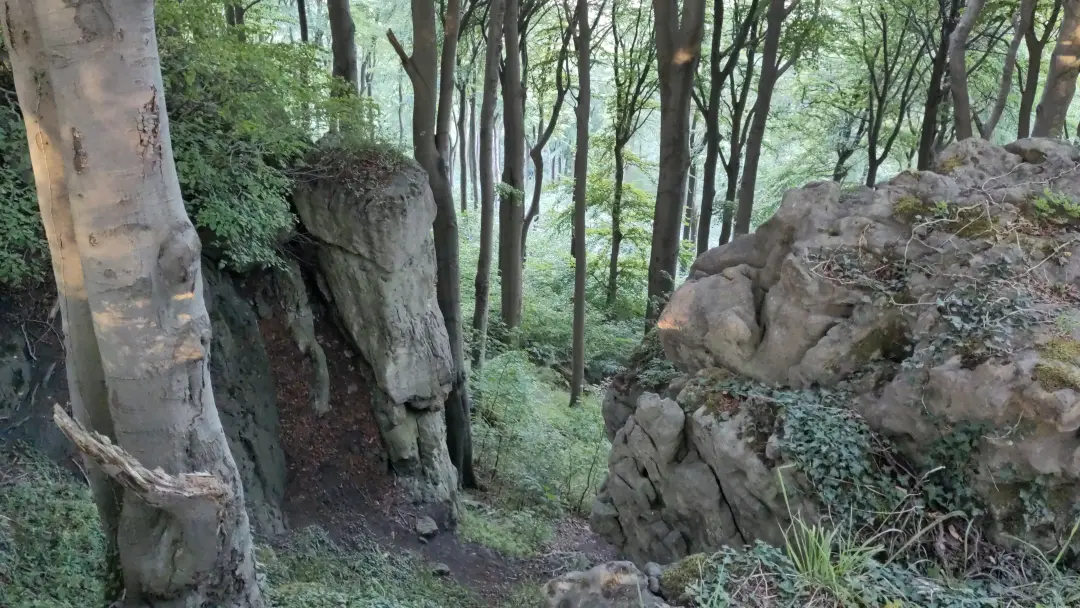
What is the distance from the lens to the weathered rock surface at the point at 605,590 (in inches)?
129

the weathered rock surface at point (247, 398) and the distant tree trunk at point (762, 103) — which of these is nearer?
the weathered rock surface at point (247, 398)

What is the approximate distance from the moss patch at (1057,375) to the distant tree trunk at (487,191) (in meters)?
7.72

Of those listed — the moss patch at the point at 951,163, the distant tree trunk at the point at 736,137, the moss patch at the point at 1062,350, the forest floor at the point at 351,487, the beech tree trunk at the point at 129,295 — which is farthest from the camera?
the distant tree trunk at the point at 736,137

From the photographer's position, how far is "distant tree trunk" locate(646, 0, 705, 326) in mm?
9047

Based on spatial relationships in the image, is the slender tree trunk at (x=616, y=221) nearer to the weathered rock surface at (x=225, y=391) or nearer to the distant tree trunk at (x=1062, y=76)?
the distant tree trunk at (x=1062, y=76)

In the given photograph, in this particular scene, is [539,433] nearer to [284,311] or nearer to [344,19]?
[284,311]

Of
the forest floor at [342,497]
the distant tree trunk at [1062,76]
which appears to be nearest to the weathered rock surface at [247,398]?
the forest floor at [342,497]

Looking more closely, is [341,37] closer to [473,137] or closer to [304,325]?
[304,325]

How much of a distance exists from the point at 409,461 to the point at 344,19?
20.0 feet

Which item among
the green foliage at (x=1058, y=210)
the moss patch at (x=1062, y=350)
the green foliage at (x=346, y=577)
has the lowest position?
the green foliage at (x=346, y=577)

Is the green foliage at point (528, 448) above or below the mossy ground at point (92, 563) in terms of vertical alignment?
below

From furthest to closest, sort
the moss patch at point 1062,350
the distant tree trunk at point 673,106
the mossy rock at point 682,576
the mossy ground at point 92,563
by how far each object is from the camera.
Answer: the distant tree trunk at point 673,106, the moss patch at point 1062,350, the mossy ground at point 92,563, the mossy rock at point 682,576

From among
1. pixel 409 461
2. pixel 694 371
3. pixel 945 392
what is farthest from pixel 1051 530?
pixel 409 461

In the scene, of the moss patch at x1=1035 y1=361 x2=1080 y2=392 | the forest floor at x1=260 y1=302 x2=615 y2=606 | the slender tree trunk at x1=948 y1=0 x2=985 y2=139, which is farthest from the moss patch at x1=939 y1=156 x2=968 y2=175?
the forest floor at x1=260 y1=302 x2=615 y2=606
